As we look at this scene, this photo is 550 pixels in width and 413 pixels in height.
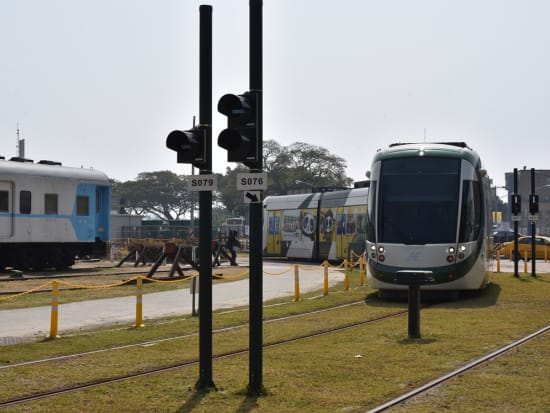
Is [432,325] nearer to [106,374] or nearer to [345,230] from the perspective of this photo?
[106,374]

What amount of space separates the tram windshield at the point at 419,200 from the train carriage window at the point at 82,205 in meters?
17.9

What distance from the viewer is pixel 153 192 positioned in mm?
130375

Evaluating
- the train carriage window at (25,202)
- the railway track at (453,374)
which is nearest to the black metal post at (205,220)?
the railway track at (453,374)

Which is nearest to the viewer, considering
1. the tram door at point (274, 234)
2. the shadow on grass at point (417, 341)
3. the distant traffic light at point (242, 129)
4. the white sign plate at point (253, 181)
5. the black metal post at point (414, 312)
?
the distant traffic light at point (242, 129)

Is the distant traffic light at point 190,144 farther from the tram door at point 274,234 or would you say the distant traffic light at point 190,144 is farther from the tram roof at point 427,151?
the tram door at point 274,234

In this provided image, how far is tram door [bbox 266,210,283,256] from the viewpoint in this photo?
46938 millimetres

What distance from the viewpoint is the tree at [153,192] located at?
130625mm

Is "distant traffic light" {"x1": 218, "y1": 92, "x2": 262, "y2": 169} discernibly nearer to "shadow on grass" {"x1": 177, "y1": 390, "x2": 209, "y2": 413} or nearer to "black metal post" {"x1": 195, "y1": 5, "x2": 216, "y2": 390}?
"black metal post" {"x1": 195, "y1": 5, "x2": 216, "y2": 390}

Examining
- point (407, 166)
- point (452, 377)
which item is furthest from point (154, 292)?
point (452, 377)

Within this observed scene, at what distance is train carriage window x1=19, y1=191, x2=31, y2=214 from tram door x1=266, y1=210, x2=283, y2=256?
17.2 m

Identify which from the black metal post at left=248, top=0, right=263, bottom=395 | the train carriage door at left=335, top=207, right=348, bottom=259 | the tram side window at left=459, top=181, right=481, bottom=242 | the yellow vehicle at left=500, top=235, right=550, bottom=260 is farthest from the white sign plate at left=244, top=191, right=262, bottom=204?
the yellow vehicle at left=500, top=235, right=550, bottom=260

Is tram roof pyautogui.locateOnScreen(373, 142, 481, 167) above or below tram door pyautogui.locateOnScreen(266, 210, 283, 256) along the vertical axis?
above

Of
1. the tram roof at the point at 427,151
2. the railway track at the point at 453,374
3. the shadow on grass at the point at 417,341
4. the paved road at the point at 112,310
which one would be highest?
the tram roof at the point at 427,151

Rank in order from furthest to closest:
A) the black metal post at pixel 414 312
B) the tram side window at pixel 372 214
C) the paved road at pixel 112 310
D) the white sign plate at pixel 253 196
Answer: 1. the tram side window at pixel 372 214
2. the paved road at pixel 112 310
3. the black metal post at pixel 414 312
4. the white sign plate at pixel 253 196
